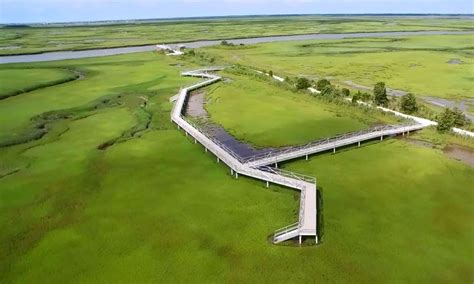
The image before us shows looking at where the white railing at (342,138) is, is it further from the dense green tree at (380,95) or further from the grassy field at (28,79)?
the grassy field at (28,79)

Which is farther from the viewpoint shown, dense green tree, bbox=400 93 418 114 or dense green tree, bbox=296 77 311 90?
dense green tree, bbox=296 77 311 90

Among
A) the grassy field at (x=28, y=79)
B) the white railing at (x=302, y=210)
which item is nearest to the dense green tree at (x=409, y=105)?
the white railing at (x=302, y=210)

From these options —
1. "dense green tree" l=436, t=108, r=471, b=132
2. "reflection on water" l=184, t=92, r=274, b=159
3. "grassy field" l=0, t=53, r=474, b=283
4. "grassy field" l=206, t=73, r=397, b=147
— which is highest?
"dense green tree" l=436, t=108, r=471, b=132

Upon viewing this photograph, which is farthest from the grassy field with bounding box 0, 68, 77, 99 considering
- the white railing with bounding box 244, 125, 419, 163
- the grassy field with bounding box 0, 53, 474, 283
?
the white railing with bounding box 244, 125, 419, 163

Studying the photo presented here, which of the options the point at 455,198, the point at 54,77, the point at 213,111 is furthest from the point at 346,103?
the point at 54,77

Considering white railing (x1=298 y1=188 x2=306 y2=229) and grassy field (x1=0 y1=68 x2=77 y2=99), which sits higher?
grassy field (x1=0 y1=68 x2=77 y2=99)

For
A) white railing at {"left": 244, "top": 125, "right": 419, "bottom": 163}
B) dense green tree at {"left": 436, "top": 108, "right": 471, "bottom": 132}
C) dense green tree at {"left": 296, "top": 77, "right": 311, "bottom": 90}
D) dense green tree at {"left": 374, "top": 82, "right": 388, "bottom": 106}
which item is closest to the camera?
Answer: white railing at {"left": 244, "top": 125, "right": 419, "bottom": 163}

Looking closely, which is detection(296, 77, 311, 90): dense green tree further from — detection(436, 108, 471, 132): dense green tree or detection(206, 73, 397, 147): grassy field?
detection(436, 108, 471, 132): dense green tree
